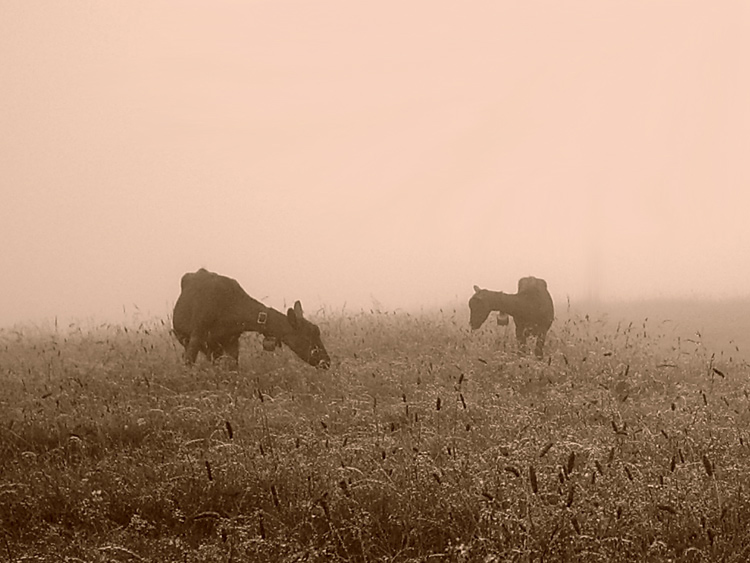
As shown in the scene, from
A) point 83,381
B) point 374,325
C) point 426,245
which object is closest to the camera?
point 83,381

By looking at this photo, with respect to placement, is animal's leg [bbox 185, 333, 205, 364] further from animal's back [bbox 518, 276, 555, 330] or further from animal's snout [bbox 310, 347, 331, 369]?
animal's back [bbox 518, 276, 555, 330]

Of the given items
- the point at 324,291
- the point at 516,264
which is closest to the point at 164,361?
the point at 324,291

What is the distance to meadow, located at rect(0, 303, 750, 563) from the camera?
389cm

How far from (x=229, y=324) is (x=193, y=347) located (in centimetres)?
71

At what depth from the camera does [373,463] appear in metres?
5.26

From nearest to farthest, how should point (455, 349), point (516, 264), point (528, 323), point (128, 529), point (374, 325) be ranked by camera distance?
point (128, 529), point (455, 349), point (528, 323), point (374, 325), point (516, 264)

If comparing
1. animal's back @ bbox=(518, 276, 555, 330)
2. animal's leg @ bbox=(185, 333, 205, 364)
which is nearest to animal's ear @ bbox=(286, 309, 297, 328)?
animal's leg @ bbox=(185, 333, 205, 364)

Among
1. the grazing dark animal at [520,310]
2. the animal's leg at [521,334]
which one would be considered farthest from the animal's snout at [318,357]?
the animal's leg at [521,334]

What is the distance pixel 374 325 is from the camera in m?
14.7

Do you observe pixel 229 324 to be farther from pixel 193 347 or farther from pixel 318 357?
pixel 318 357

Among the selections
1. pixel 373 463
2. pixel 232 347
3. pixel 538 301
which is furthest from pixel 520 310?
pixel 373 463

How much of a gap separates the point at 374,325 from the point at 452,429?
815cm

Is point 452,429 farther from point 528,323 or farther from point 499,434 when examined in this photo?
point 528,323

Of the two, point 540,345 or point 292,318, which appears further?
point 540,345
